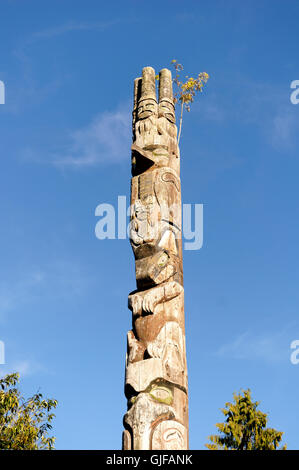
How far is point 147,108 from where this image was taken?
13.4 meters

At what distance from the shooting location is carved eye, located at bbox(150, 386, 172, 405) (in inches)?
355

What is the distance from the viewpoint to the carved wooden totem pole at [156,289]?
8.74m

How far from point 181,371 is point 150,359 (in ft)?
1.89

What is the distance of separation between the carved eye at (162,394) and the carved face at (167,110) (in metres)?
6.78

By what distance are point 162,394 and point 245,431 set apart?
8.00 m

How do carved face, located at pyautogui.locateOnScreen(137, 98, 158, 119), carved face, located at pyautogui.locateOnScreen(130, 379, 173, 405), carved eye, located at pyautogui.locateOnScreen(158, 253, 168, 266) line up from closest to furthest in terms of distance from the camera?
carved face, located at pyautogui.locateOnScreen(130, 379, 173, 405) < carved eye, located at pyautogui.locateOnScreen(158, 253, 168, 266) < carved face, located at pyautogui.locateOnScreen(137, 98, 158, 119)

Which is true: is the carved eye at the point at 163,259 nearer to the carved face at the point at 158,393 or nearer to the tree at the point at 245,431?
the carved face at the point at 158,393

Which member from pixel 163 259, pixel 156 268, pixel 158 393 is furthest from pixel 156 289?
pixel 158 393

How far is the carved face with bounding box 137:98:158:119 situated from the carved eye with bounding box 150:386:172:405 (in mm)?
6631

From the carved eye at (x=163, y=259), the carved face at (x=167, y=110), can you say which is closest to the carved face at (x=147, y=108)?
the carved face at (x=167, y=110)

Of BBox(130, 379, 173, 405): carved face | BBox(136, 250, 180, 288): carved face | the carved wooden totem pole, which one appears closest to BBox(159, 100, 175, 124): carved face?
the carved wooden totem pole

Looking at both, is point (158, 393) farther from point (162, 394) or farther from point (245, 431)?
point (245, 431)

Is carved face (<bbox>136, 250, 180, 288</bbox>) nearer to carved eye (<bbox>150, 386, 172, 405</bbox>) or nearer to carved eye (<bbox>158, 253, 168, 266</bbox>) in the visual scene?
carved eye (<bbox>158, 253, 168, 266</bbox>)
